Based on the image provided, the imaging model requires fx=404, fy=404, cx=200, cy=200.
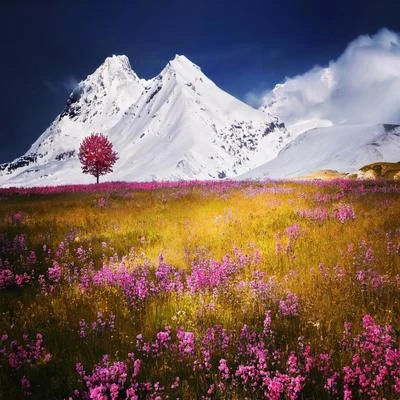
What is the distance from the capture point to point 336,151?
12006 cm

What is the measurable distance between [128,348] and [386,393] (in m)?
2.37

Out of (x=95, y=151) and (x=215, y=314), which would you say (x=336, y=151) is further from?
(x=215, y=314)

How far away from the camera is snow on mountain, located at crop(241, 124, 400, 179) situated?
9816 cm

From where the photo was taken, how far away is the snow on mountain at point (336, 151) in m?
98.2

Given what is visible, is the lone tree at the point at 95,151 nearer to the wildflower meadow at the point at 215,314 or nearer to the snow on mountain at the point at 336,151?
the snow on mountain at the point at 336,151

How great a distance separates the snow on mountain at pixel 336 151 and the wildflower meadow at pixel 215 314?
261 ft

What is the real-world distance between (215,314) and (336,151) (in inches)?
4850

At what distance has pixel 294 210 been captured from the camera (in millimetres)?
10336

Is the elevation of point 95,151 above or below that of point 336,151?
below

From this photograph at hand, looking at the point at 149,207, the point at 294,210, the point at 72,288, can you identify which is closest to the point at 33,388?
the point at 72,288

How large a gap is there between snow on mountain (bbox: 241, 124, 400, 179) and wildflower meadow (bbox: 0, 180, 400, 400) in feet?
261

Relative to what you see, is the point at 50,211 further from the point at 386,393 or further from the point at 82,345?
the point at 386,393

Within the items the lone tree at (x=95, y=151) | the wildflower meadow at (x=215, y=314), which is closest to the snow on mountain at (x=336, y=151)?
the lone tree at (x=95, y=151)

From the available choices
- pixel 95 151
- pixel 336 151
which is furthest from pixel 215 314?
pixel 336 151
